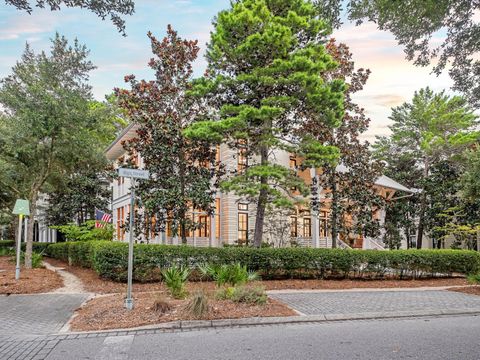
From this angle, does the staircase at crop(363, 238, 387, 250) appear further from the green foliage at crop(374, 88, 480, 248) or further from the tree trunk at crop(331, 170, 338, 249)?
the tree trunk at crop(331, 170, 338, 249)

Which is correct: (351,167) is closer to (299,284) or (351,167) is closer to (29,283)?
(299,284)

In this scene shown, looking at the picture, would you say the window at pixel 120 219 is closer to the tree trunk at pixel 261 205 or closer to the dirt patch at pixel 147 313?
the tree trunk at pixel 261 205

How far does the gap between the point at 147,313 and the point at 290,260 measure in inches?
289

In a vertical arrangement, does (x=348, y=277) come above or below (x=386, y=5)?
below

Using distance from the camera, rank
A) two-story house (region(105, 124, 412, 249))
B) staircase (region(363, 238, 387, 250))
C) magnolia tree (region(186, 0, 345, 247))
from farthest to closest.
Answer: staircase (region(363, 238, 387, 250)), two-story house (region(105, 124, 412, 249)), magnolia tree (region(186, 0, 345, 247))

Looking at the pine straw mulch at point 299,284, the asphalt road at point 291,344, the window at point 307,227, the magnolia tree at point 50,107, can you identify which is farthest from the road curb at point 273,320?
the window at point 307,227

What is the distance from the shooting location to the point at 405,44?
6539 mm

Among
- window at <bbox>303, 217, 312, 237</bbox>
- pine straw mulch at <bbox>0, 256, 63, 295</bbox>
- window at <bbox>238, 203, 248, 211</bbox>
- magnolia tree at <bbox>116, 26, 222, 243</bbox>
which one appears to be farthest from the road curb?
window at <bbox>303, 217, 312, 237</bbox>

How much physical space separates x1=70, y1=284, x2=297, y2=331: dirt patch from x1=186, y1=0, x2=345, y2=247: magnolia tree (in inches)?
234

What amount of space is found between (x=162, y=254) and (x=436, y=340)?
8.56 m

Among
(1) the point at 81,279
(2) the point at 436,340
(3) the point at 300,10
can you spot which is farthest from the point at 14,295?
(3) the point at 300,10

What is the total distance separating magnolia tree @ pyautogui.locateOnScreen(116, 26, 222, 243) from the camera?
16.4 metres

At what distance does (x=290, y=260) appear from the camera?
14273 millimetres

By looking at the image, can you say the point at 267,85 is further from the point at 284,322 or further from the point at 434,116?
the point at 434,116
